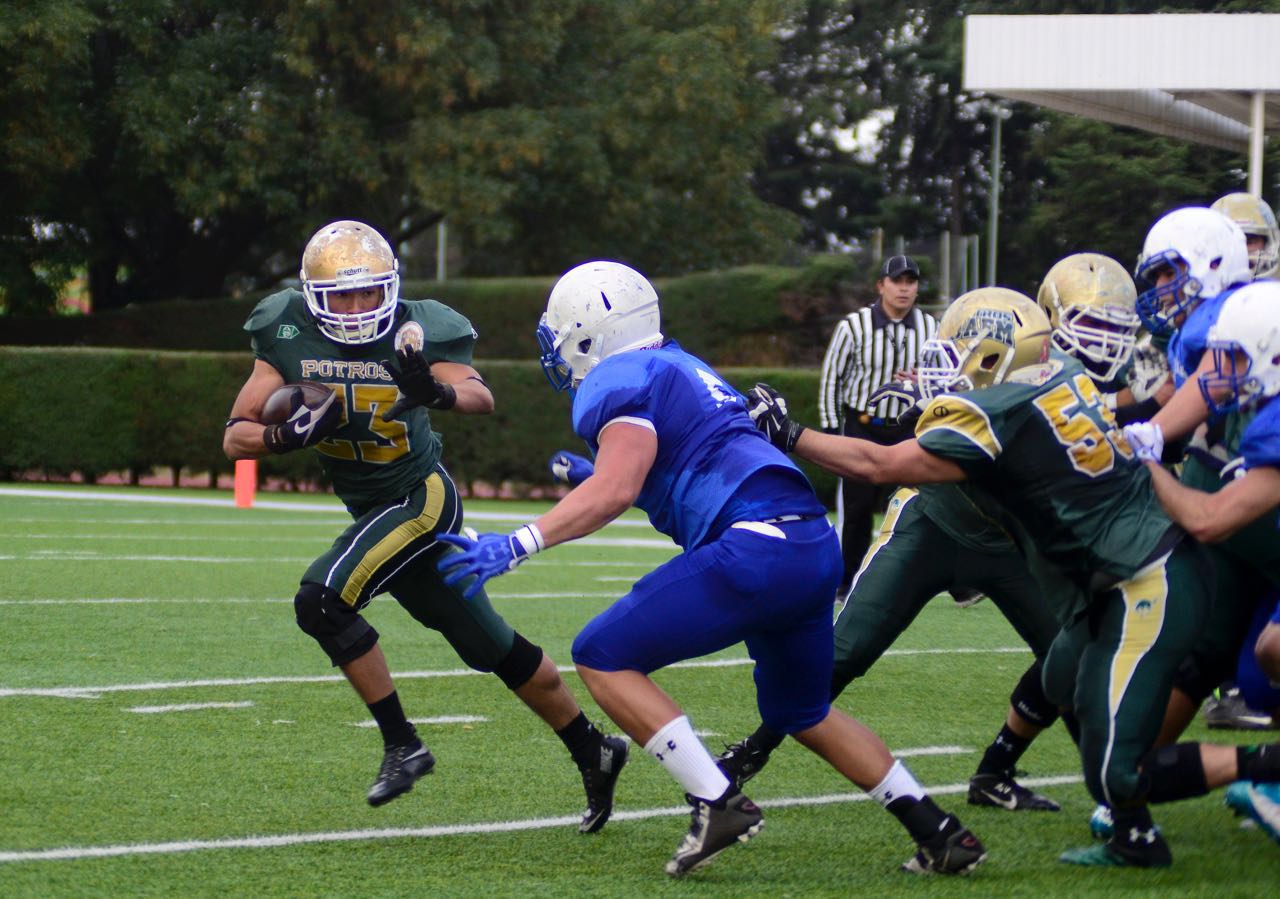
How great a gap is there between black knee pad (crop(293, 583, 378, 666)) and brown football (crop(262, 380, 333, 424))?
48 cm

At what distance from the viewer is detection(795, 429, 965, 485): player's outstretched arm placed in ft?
13.0

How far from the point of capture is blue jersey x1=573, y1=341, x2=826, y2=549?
4.03 metres

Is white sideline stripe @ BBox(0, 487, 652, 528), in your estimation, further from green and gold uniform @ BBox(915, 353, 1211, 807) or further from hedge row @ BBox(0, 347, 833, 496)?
green and gold uniform @ BBox(915, 353, 1211, 807)

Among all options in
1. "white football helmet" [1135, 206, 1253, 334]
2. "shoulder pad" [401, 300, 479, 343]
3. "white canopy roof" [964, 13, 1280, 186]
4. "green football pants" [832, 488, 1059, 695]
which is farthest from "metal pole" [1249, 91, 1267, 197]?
"shoulder pad" [401, 300, 479, 343]

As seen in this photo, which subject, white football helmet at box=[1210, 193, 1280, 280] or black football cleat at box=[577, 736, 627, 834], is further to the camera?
white football helmet at box=[1210, 193, 1280, 280]

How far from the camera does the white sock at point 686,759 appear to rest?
4.03 m

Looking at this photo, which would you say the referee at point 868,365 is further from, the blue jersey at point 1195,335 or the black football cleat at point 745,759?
the blue jersey at point 1195,335

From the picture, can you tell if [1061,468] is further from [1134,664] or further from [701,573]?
[701,573]

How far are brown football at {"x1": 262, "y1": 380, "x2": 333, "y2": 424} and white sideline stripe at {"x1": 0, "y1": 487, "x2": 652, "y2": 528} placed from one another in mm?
9458

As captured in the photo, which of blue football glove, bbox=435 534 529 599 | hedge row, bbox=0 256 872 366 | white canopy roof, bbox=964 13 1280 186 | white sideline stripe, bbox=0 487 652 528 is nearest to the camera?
blue football glove, bbox=435 534 529 599

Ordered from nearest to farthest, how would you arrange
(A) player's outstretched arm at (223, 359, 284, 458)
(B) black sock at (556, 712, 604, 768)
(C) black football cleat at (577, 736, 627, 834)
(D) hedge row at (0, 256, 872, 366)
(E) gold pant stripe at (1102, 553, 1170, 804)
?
(E) gold pant stripe at (1102, 553, 1170, 804)
(C) black football cleat at (577, 736, 627, 834)
(B) black sock at (556, 712, 604, 768)
(A) player's outstretched arm at (223, 359, 284, 458)
(D) hedge row at (0, 256, 872, 366)

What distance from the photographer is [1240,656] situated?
185 inches

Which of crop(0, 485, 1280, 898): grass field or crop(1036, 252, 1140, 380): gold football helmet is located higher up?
crop(1036, 252, 1140, 380): gold football helmet

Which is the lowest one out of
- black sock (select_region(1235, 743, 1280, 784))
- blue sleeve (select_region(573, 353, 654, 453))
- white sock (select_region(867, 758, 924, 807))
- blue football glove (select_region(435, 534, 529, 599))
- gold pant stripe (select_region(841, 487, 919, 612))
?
white sock (select_region(867, 758, 924, 807))
